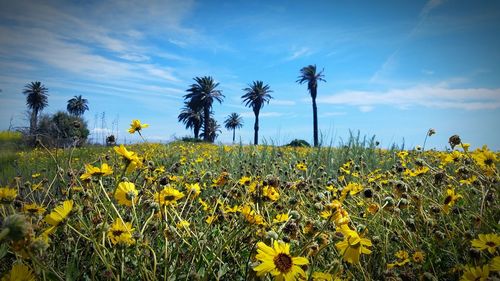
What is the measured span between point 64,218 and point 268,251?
2.33 ft

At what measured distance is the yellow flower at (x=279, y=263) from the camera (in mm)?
896

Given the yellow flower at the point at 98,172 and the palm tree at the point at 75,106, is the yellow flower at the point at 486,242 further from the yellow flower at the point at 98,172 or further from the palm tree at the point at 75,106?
the palm tree at the point at 75,106

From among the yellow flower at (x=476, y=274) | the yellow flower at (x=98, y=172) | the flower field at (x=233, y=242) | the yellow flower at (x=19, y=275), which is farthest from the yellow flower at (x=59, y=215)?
the yellow flower at (x=476, y=274)

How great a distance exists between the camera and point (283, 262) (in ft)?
3.07

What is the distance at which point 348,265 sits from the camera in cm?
162

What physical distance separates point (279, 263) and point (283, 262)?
1 cm

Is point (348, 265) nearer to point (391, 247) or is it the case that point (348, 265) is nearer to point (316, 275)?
point (391, 247)

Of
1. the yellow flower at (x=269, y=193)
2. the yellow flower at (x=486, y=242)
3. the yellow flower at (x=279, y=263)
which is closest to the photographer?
the yellow flower at (x=279, y=263)

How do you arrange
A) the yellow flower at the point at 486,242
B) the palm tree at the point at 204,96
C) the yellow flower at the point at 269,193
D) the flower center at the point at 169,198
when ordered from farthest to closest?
1. the palm tree at the point at 204,96
2. the yellow flower at the point at 269,193
3. the flower center at the point at 169,198
4. the yellow flower at the point at 486,242

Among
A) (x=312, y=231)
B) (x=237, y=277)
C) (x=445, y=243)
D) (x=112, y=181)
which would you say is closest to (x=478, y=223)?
(x=445, y=243)

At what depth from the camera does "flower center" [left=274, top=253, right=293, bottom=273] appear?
3.03 feet

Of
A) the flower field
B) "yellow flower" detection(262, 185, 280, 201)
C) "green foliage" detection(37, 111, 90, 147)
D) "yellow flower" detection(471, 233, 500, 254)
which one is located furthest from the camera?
"green foliage" detection(37, 111, 90, 147)

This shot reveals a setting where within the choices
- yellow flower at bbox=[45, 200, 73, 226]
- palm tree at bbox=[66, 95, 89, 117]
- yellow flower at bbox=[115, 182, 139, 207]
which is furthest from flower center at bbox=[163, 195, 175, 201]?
palm tree at bbox=[66, 95, 89, 117]

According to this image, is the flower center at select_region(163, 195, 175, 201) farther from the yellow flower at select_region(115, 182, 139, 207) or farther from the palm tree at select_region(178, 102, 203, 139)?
the palm tree at select_region(178, 102, 203, 139)
